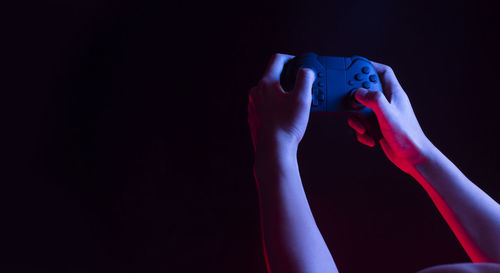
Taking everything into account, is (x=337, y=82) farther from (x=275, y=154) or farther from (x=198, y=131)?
(x=198, y=131)

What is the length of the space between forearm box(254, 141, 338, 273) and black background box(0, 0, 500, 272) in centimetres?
32

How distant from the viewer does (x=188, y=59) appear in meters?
0.76

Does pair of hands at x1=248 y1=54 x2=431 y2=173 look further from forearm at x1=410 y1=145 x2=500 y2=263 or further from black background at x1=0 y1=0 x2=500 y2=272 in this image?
black background at x1=0 y1=0 x2=500 y2=272

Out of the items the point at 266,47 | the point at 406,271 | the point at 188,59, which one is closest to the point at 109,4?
the point at 188,59

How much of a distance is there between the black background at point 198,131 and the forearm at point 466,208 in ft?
0.90

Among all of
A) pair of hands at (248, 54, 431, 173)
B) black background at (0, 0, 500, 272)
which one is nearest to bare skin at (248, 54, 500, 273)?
pair of hands at (248, 54, 431, 173)

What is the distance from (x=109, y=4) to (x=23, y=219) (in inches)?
22.8

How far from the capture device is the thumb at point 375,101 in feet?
1.59

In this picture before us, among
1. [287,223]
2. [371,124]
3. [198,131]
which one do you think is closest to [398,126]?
[371,124]

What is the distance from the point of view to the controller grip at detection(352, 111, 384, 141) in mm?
536

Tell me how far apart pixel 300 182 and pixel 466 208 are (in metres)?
0.25

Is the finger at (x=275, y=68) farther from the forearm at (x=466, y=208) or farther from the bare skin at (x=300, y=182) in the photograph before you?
the forearm at (x=466, y=208)

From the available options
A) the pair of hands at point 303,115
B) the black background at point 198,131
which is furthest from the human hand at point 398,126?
the black background at point 198,131

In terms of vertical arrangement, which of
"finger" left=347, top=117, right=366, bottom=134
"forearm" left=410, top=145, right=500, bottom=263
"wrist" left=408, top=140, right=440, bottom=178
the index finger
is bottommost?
"forearm" left=410, top=145, right=500, bottom=263
